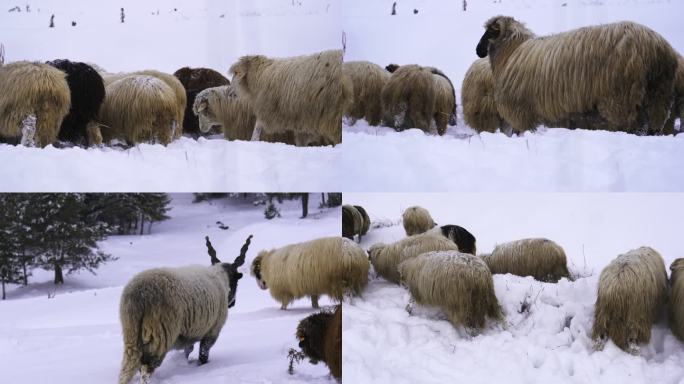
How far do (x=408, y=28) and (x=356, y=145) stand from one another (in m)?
0.61

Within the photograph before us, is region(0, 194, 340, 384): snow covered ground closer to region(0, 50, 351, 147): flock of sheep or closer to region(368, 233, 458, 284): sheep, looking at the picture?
region(368, 233, 458, 284): sheep

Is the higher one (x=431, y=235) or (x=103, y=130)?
(x=103, y=130)

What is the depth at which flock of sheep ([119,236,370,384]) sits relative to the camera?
3.70 metres

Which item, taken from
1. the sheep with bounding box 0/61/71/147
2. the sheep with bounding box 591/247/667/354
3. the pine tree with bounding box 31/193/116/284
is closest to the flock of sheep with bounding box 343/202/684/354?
the sheep with bounding box 591/247/667/354

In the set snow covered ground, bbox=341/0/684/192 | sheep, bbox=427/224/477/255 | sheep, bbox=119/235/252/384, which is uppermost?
snow covered ground, bbox=341/0/684/192

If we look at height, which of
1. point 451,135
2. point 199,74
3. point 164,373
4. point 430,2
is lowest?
point 164,373

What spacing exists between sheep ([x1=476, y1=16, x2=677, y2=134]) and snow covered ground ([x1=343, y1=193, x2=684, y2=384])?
395 mm

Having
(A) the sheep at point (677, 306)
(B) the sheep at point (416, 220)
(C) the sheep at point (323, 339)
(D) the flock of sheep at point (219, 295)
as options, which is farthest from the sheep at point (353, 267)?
(A) the sheep at point (677, 306)

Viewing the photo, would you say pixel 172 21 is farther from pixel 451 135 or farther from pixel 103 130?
pixel 451 135

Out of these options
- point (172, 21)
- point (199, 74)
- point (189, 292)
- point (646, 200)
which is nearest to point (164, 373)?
point (189, 292)

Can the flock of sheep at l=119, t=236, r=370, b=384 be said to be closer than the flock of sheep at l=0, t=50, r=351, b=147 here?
Yes

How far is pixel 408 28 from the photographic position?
13.2 feet

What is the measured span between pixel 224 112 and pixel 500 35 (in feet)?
4.27

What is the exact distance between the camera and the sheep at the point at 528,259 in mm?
4008
